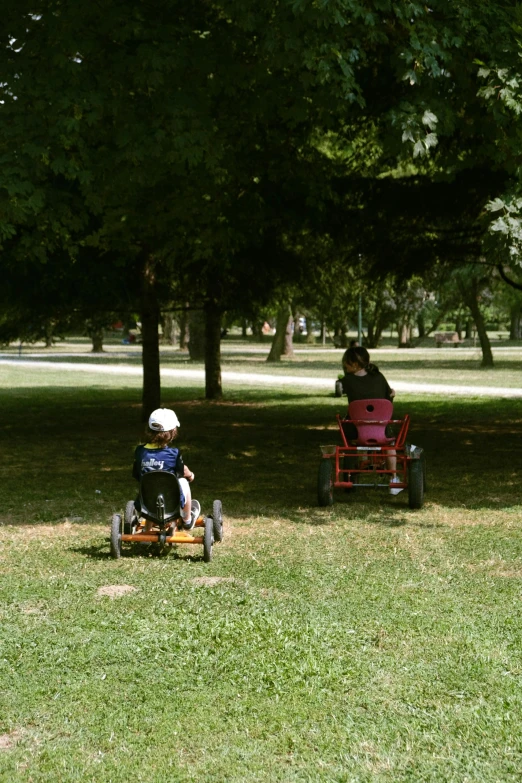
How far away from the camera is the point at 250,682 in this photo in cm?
484

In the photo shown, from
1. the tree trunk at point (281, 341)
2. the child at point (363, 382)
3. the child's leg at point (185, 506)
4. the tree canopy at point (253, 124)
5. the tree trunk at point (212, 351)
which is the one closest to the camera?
the child's leg at point (185, 506)

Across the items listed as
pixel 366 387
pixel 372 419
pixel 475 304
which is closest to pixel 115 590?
pixel 372 419

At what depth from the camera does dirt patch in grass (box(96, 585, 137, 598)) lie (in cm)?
635

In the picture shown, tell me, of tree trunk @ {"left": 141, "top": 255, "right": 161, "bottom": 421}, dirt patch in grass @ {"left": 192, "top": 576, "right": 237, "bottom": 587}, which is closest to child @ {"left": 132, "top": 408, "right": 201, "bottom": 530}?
dirt patch in grass @ {"left": 192, "top": 576, "right": 237, "bottom": 587}

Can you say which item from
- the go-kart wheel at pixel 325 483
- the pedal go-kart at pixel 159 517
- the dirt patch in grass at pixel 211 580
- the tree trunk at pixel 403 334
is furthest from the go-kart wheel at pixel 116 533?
the tree trunk at pixel 403 334

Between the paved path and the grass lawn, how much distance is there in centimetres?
1507

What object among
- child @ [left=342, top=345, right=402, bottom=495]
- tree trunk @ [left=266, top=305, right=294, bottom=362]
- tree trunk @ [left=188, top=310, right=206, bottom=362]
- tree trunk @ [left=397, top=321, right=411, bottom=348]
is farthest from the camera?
tree trunk @ [left=397, top=321, right=411, bottom=348]

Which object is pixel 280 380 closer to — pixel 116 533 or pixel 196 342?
pixel 196 342

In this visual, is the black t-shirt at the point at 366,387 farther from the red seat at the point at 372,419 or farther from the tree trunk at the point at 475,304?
the tree trunk at the point at 475,304

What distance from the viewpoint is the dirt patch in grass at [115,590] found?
635cm

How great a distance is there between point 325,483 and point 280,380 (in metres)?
22.7

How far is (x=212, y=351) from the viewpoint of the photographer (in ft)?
78.3

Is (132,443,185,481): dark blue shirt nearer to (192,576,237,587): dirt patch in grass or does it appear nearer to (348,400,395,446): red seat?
(192,576,237,587): dirt patch in grass

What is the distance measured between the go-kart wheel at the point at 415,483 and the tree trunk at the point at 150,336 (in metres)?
9.10
